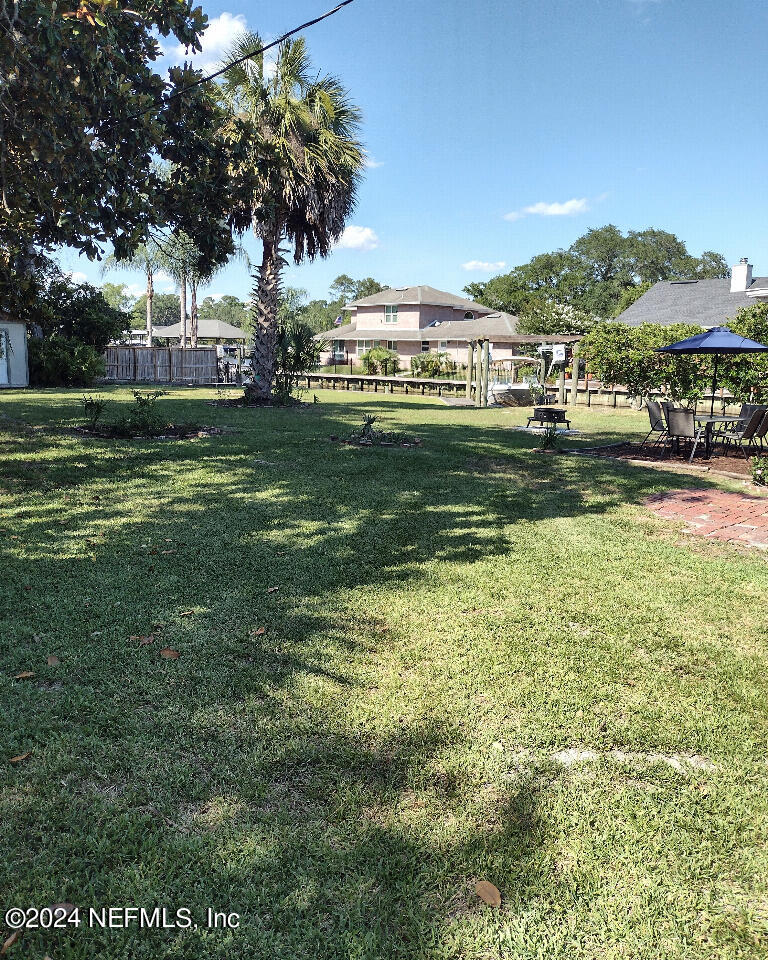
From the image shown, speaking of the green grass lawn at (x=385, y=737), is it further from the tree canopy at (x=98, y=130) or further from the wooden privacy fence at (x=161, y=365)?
the wooden privacy fence at (x=161, y=365)

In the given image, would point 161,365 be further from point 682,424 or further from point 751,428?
point 751,428

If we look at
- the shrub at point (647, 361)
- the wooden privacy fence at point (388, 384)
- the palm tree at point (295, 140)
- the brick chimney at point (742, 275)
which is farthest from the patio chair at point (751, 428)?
the brick chimney at point (742, 275)

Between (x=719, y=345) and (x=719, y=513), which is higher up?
(x=719, y=345)

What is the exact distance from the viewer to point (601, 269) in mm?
80000

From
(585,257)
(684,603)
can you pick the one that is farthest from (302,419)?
(585,257)

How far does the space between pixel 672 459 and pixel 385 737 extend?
9.71m

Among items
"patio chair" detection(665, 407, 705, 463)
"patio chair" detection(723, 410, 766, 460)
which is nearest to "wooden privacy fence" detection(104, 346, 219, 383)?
"patio chair" detection(665, 407, 705, 463)

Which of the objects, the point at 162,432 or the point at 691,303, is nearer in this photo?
the point at 162,432

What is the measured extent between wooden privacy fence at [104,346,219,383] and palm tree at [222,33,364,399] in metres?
14.2

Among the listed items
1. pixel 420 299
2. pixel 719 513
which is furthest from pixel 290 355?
pixel 420 299

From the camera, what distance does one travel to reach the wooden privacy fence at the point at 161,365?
30.6 metres

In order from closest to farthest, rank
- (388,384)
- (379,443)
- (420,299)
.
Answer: (379,443), (388,384), (420,299)

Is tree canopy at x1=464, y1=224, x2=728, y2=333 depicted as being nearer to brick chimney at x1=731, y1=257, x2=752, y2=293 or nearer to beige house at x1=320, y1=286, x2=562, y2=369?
beige house at x1=320, y1=286, x2=562, y2=369

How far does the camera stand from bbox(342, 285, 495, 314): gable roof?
177 feet
